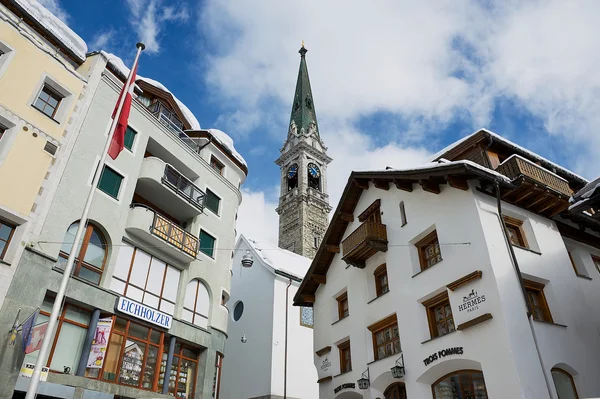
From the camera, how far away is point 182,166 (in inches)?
901

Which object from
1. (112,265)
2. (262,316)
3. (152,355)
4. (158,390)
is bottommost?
(158,390)

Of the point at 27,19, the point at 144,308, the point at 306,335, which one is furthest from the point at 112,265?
the point at 306,335

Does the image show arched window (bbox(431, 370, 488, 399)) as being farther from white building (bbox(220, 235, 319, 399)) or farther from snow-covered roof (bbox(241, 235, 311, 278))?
snow-covered roof (bbox(241, 235, 311, 278))

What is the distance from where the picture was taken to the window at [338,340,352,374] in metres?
19.9

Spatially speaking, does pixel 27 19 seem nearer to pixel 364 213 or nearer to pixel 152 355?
pixel 152 355

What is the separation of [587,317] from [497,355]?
4.93 metres

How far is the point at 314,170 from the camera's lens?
3258 inches

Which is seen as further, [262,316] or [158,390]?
[262,316]

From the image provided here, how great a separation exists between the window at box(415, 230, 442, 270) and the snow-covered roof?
1542 cm

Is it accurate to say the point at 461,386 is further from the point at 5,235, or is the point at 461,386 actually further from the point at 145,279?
the point at 5,235

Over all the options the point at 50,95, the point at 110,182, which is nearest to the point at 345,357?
the point at 110,182

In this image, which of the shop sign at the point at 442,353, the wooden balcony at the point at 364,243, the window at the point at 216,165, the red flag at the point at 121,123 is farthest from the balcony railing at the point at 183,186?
the shop sign at the point at 442,353

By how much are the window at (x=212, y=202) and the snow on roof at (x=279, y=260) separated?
8708 millimetres

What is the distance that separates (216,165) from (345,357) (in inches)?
503
